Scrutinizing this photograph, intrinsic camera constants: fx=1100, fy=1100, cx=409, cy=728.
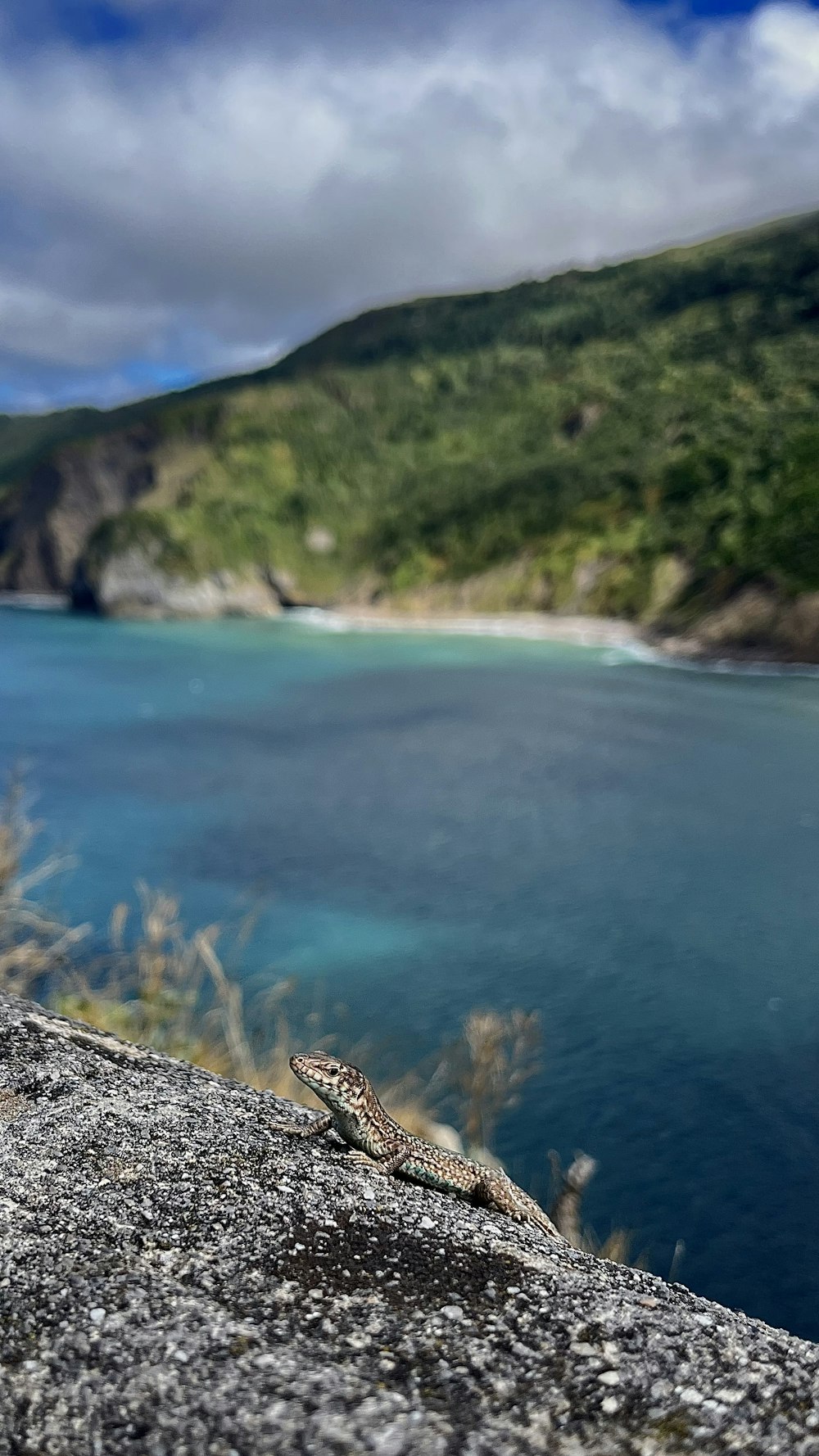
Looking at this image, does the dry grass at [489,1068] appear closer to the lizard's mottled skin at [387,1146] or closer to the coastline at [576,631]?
the lizard's mottled skin at [387,1146]

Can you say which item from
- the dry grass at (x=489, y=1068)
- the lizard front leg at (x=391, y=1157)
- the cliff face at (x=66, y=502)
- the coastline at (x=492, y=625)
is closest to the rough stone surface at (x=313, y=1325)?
the lizard front leg at (x=391, y=1157)

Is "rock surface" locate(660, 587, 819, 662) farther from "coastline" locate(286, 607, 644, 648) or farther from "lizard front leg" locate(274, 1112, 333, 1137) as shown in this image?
"lizard front leg" locate(274, 1112, 333, 1137)

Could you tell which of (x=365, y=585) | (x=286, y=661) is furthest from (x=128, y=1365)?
(x=365, y=585)

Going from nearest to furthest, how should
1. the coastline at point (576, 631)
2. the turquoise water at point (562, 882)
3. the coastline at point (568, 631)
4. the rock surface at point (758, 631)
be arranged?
1. the turquoise water at point (562, 882)
2. the rock surface at point (758, 631)
3. the coastline at point (576, 631)
4. the coastline at point (568, 631)

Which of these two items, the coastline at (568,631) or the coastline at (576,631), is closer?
the coastline at (576,631)

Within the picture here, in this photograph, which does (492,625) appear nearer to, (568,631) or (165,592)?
(568,631)

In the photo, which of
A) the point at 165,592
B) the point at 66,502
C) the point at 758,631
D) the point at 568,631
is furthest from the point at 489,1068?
the point at 66,502

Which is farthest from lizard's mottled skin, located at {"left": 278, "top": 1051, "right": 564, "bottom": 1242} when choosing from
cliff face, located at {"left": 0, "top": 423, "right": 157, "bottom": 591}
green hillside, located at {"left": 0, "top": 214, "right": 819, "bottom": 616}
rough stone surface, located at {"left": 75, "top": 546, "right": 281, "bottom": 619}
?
cliff face, located at {"left": 0, "top": 423, "right": 157, "bottom": 591}
